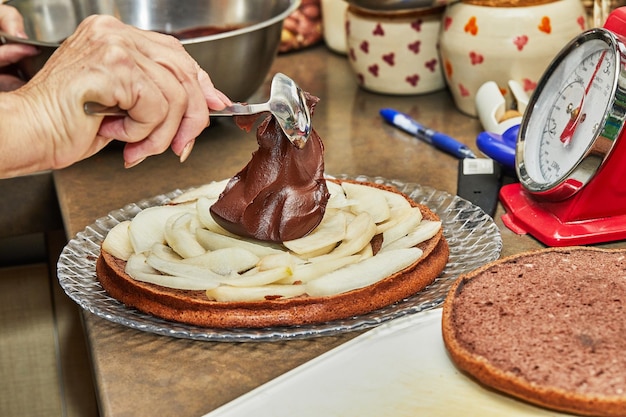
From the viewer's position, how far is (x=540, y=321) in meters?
1.04

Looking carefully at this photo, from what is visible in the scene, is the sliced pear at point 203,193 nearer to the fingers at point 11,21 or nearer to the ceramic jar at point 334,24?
the fingers at point 11,21

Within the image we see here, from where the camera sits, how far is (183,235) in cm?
125

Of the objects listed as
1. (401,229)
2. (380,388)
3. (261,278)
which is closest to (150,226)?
(261,278)

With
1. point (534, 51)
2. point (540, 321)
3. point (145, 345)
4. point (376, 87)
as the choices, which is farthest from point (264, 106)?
point (376, 87)

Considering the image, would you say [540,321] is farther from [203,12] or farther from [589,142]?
[203,12]

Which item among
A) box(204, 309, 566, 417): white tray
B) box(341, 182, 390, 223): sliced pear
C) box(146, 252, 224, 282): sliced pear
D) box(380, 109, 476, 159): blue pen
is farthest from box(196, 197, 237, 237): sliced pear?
box(380, 109, 476, 159): blue pen

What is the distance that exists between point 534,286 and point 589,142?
29cm

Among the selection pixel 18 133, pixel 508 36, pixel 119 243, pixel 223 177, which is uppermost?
pixel 18 133

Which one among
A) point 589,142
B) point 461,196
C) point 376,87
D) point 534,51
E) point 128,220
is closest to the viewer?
point 589,142

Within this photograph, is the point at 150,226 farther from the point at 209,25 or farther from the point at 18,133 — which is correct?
the point at 209,25

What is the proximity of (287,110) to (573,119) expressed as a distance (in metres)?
0.46

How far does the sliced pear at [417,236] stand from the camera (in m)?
1.24

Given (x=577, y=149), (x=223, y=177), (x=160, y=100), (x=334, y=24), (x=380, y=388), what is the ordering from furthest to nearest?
(x=334, y=24) → (x=223, y=177) → (x=577, y=149) → (x=160, y=100) → (x=380, y=388)

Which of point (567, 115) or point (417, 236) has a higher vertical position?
point (567, 115)
